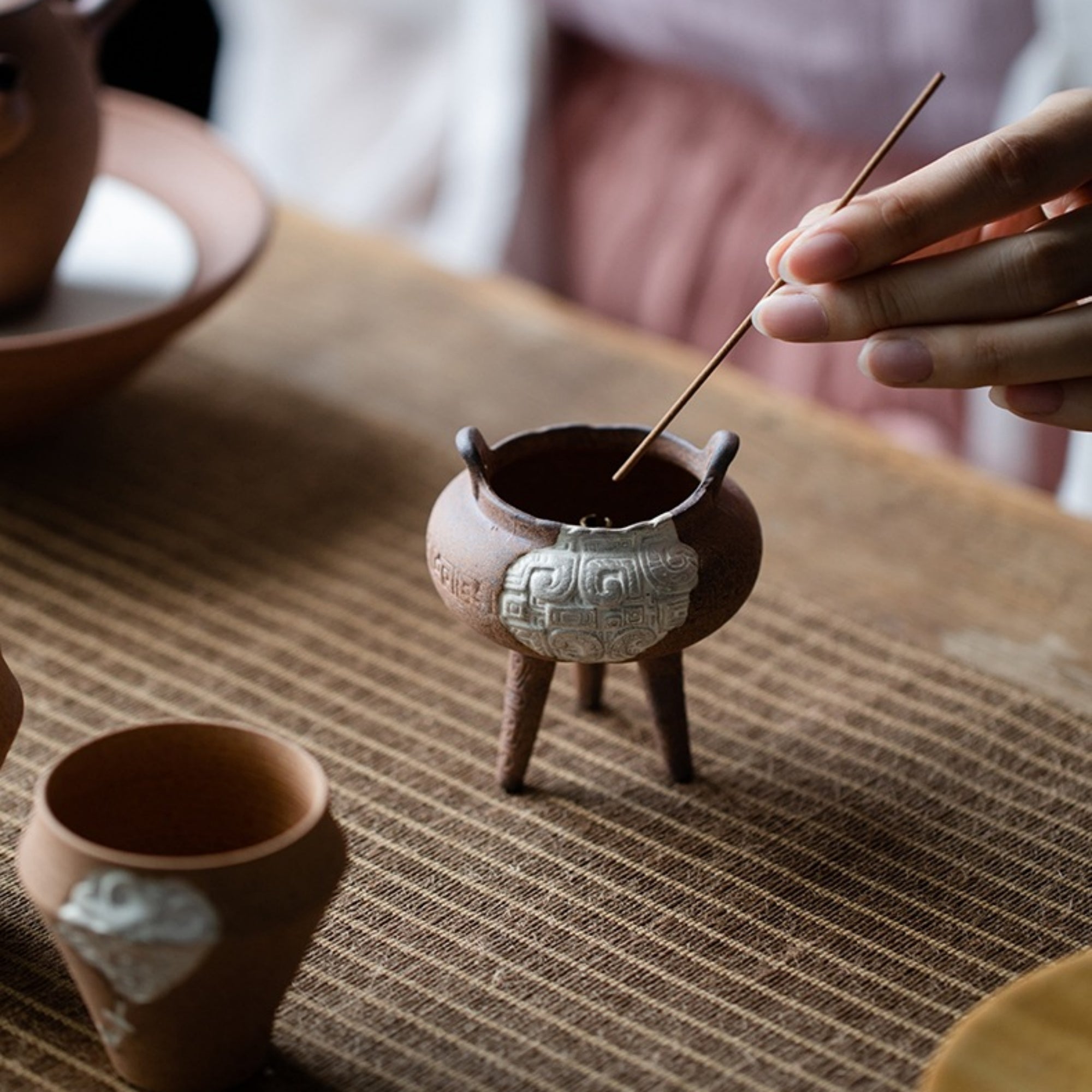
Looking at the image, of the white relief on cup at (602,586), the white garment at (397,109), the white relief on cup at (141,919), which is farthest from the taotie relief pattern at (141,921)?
the white garment at (397,109)

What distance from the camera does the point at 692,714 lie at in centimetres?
89

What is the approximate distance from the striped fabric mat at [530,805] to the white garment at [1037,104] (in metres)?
0.33

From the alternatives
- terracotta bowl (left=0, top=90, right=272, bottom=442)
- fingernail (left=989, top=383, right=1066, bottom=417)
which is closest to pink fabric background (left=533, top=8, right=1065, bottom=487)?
terracotta bowl (left=0, top=90, right=272, bottom=442)

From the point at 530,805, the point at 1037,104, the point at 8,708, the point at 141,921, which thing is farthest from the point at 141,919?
the point at 1037,104

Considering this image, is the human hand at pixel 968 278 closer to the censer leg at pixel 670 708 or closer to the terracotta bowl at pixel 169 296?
the censer leg at pixel 670 708

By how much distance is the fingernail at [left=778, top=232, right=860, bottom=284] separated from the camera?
0.73 m

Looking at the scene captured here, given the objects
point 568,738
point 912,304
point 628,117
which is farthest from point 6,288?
point 628,117

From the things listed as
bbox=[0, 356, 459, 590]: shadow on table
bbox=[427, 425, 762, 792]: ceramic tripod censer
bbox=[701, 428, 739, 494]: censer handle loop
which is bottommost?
bbox=[0, 356, 459, 590]: shadow on table

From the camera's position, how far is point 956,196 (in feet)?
2.45

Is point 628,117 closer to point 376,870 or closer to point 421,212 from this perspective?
point 421,212

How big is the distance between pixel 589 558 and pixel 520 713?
0.12 metres

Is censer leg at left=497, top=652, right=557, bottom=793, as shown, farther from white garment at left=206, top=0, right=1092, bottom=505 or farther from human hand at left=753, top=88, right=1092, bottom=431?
white garment at left=206, top=0, right=1092, bottom=505

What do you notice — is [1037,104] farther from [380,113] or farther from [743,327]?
[380,113]

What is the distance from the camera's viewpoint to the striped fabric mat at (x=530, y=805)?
67 cm
